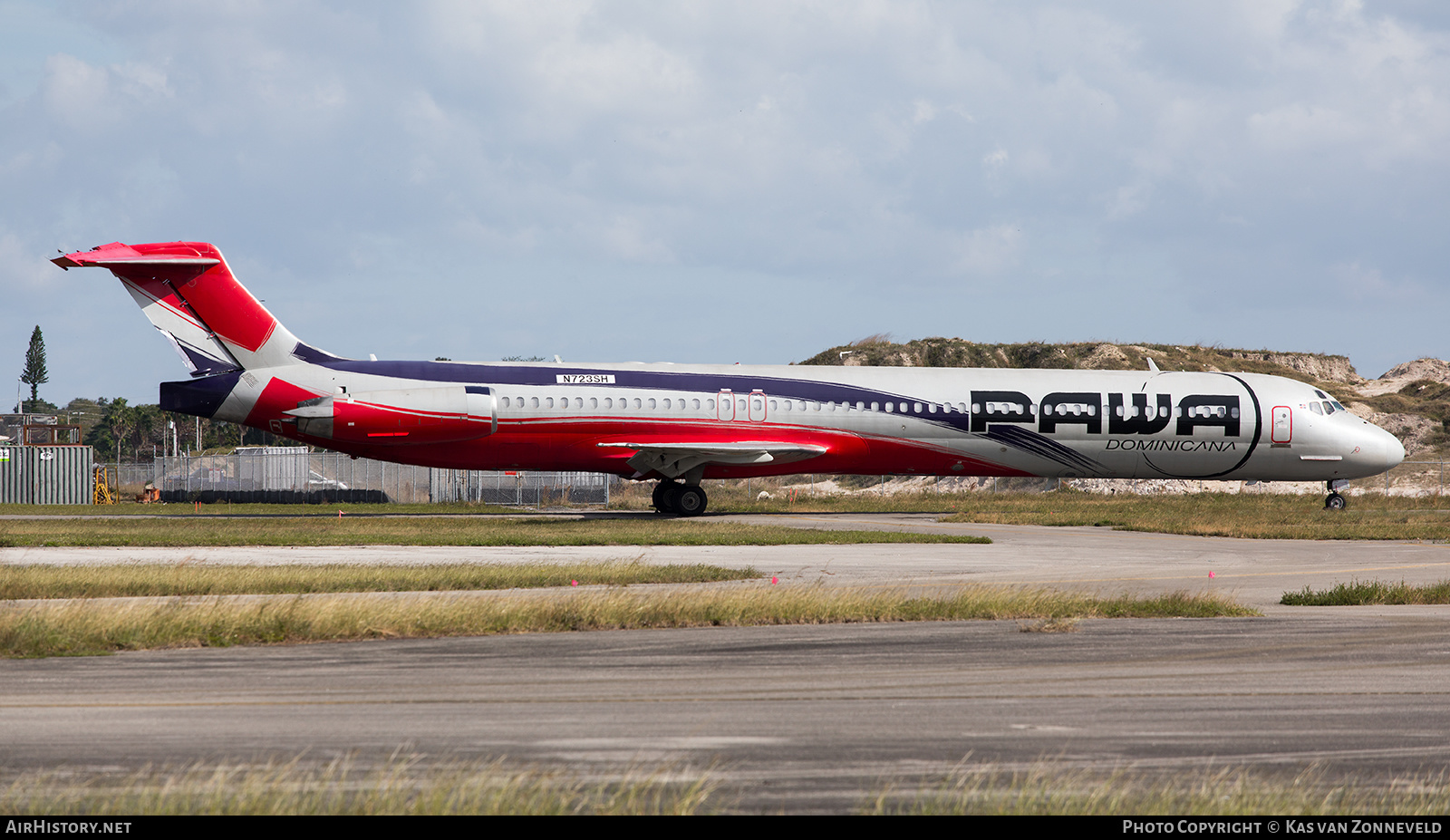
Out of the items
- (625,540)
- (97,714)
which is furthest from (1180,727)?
(625,540)

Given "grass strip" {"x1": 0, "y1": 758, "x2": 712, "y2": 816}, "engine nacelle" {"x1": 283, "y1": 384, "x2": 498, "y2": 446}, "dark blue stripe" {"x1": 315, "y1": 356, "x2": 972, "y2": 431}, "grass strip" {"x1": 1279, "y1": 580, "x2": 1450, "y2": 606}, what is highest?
"dark blue stripe" {"x1": 315, "y1": 356, "x2": 972, "y2": 431}

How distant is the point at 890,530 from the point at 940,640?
17.1 meters

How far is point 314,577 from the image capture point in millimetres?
17062

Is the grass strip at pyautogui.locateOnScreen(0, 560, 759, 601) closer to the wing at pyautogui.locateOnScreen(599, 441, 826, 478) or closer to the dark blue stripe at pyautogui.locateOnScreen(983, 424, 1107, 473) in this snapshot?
the wing at pyautogui.locateOnScreen(599, 441, 826, 478)

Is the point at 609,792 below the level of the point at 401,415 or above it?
below

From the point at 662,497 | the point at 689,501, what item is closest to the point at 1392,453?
the point at 689,501

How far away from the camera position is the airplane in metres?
33.3

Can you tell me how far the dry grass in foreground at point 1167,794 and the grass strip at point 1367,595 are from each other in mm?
9317

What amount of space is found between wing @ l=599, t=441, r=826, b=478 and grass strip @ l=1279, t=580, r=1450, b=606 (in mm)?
18888

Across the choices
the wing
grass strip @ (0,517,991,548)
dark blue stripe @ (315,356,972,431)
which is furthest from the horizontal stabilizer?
the wing

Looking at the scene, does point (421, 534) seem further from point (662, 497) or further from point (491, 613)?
point (491, 613)

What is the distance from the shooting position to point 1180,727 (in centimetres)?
839

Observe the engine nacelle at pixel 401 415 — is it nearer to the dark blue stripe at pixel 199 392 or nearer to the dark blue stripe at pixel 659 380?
the dark blue stripe at pixel 659 380

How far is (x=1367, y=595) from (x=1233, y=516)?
820 inches
